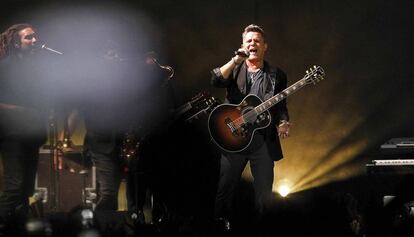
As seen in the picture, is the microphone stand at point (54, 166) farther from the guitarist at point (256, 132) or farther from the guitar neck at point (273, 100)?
the guitar neck at point (273, 100)

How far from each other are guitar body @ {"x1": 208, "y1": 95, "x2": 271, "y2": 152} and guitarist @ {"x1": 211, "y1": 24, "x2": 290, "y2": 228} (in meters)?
0.06

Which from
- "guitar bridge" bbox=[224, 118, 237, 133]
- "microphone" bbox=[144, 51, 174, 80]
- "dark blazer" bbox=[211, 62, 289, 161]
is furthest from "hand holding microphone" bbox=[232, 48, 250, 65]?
"microphone" bbox=[144, 51, 174, 80]

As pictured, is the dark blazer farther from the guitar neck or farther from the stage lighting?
the stage lighting

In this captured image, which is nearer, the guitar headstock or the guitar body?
the guitar body

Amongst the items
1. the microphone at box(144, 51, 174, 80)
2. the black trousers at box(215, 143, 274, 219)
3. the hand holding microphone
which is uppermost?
the microphone at box(144, 51, 174, 80)

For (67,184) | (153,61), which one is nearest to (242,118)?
(153,61)

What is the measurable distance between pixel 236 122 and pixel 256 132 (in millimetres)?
210

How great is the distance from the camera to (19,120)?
6.25 metres

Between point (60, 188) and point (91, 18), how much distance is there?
1891mm

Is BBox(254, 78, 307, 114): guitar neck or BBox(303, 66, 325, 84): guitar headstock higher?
BBox(303, 66, 325, 84): guitar headstock

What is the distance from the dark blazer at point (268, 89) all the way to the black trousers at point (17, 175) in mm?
1810

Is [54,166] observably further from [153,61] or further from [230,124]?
[230,124]

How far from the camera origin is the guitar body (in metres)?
6.38

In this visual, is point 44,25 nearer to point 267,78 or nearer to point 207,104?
point 207,104
